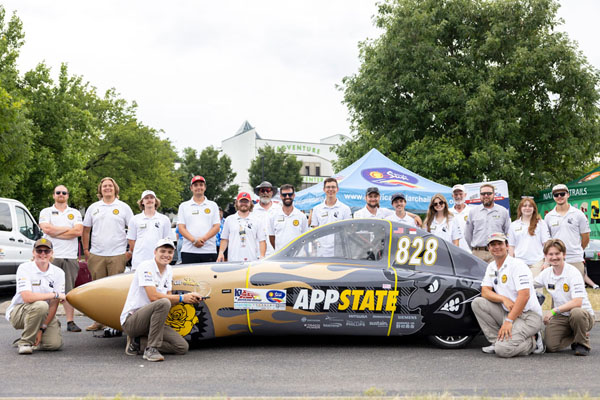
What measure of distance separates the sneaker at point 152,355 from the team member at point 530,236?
4324mm

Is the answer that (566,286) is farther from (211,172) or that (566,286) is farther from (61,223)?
(211,172)

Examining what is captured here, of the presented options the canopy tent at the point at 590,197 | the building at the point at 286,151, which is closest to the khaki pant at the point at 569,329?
the canopy tent at the point at 590,197

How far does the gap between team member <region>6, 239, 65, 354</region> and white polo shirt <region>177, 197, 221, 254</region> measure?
1782mm

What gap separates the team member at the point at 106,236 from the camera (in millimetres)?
7445

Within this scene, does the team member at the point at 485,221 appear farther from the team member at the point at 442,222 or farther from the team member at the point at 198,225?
the team member at the point at 198,225

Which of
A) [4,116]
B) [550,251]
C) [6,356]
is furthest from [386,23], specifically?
[6,356]

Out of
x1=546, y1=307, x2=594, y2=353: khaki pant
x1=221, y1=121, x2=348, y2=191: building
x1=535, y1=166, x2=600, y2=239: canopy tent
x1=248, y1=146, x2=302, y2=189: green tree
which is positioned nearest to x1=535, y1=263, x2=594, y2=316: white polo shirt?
x1=546, y1=307, x2=594, y2=353: khaki pant

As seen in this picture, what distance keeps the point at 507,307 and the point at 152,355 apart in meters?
3.45

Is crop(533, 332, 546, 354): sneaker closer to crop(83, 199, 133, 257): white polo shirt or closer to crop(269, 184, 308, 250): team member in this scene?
crop(269, 184, 308, 250): team member

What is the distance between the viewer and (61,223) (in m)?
7.45

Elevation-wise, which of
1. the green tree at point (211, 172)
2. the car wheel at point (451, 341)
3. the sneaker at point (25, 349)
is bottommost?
the car wheel at point (451, 341)

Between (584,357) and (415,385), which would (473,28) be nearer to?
(584,357)

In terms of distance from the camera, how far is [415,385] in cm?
479

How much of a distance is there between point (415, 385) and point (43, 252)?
12.9ft
